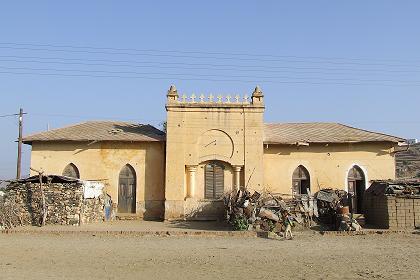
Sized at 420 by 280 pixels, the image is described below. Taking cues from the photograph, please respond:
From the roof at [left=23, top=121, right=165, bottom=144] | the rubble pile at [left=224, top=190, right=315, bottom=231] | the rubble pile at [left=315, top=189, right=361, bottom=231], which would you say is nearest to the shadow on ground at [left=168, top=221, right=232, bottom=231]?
the rubble pile at [left=224, top=190, right=315, bottom=231]

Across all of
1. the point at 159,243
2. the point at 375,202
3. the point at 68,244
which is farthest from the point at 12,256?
the point at 375,202

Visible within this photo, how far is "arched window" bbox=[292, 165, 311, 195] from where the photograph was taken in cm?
2373

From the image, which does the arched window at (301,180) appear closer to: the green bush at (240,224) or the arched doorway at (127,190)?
the green bush at (240,224)

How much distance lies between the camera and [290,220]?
17.1m

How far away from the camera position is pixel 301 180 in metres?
23.9

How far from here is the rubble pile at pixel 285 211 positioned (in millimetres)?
18156

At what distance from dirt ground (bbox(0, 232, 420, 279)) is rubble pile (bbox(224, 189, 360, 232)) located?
1.23m

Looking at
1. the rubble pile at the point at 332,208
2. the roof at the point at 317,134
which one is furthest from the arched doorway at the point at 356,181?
the rubble pile at the point at 332,208

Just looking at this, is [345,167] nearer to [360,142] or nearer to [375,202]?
[360,142]

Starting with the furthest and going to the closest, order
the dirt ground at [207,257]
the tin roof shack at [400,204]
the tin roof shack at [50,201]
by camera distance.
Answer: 1. the tin roof shack at [50,201]
2. the tin roof shack at [400,204]
3. the dirt ground at [207,257]

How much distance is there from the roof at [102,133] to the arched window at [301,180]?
7.25 metres

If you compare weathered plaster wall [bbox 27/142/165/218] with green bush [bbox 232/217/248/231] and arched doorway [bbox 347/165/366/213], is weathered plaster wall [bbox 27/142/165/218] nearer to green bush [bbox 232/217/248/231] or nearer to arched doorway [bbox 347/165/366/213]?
green bush [bbox 232/217/248/231]

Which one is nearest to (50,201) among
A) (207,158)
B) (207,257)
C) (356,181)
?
(207,158)

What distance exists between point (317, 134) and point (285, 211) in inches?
304
